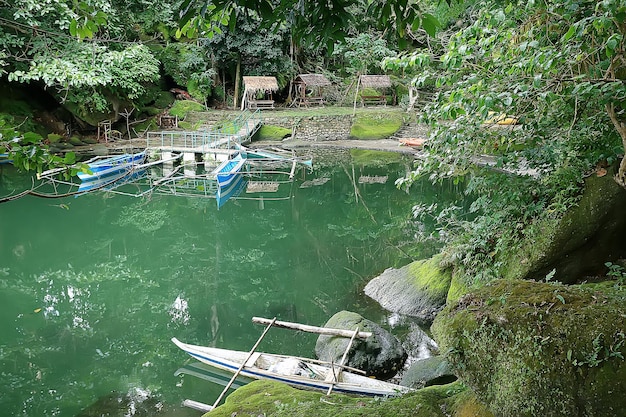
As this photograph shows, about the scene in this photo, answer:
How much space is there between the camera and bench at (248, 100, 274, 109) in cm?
2531

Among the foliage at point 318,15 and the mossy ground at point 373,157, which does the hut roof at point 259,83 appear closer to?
the mossy ground at point 373,157

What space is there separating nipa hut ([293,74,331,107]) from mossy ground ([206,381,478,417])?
72.7 feet

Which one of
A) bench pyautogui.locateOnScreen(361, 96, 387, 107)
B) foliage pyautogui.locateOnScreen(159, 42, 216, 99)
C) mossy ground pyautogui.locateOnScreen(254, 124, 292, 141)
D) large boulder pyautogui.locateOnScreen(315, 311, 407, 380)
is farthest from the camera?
bench pyautogui.locateOnScreen(361, 96, 387, 107)

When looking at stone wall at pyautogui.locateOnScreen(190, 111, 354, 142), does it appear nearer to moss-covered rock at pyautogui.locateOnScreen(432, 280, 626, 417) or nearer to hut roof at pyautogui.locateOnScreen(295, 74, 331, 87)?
hut roof at pyautogui.locateOnScreen(295, 74, 331, 87)

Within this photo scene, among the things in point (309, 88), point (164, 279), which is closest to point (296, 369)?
point (164, 279)

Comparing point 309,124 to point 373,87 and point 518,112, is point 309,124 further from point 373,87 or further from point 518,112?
point 518,112

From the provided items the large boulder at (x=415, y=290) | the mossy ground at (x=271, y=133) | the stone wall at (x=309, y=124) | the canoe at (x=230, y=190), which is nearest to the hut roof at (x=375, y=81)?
the stone wall at (x=309, y=124)

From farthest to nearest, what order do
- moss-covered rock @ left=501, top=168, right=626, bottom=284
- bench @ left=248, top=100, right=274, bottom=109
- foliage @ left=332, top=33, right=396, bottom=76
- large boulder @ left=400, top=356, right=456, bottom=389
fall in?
foliage @ left=332, top=33, right=396, bottom=76 < bench @ left=248, top=100, right=274, bottom=109 < large boulder @ left=400, top=356, right=456, bottom=389 < moss-covered rock @ left=501, top=168, right=626, bottom=284

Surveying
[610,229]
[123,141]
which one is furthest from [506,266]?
[123,141]

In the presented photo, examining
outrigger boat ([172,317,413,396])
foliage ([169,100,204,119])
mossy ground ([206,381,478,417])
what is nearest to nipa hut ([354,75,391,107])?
foliage ([169,100,204,119])

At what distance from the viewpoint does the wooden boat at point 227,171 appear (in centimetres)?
1445

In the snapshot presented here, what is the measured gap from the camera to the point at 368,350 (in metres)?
6.33

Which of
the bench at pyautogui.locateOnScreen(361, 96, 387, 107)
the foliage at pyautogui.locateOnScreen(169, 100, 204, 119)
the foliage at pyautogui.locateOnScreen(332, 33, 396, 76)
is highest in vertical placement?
the foliage at pyautogui.locateOnScreen(332, 33, 396, 76)

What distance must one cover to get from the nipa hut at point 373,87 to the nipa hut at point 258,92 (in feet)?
14.0
